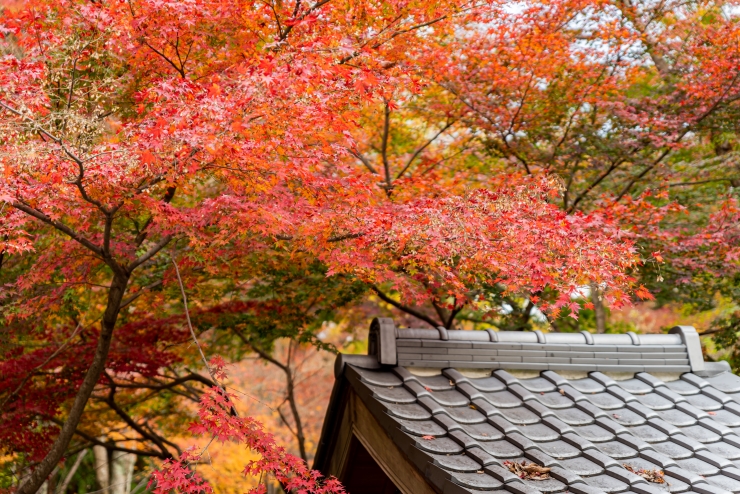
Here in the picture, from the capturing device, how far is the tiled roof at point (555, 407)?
3424 millimetres

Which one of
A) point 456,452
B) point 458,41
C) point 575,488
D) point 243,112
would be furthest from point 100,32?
point 458,41

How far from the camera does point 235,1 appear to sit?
551cm

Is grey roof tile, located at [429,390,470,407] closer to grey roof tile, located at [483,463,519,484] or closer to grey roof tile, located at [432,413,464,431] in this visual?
grey roof tile, located at [432,413,464,431]

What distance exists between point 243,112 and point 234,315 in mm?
4823

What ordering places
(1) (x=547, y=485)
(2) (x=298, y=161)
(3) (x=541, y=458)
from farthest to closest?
(2) (x=298, y=161)
(3) (x=541, y=458)
(1) (x=547, y=485)

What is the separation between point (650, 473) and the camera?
140 inches

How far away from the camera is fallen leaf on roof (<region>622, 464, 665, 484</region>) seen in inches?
138

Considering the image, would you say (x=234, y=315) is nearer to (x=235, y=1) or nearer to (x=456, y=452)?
(x=235, y=1)

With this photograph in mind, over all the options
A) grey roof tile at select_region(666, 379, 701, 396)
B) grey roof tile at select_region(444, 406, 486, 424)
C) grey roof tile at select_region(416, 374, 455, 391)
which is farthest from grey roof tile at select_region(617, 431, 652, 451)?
grey roof tile at select_region(416, 374, 455, 391)

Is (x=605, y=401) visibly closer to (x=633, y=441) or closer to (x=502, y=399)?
(x=633, y=441)

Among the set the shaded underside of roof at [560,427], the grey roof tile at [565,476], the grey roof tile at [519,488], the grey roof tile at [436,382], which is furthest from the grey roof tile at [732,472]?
the grey roof tile at [436,382]

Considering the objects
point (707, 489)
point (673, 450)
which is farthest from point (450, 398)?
point (707, 489)

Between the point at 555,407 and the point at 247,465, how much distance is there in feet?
6.84

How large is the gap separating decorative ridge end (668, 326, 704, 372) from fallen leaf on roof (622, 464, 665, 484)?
5.31 ft
